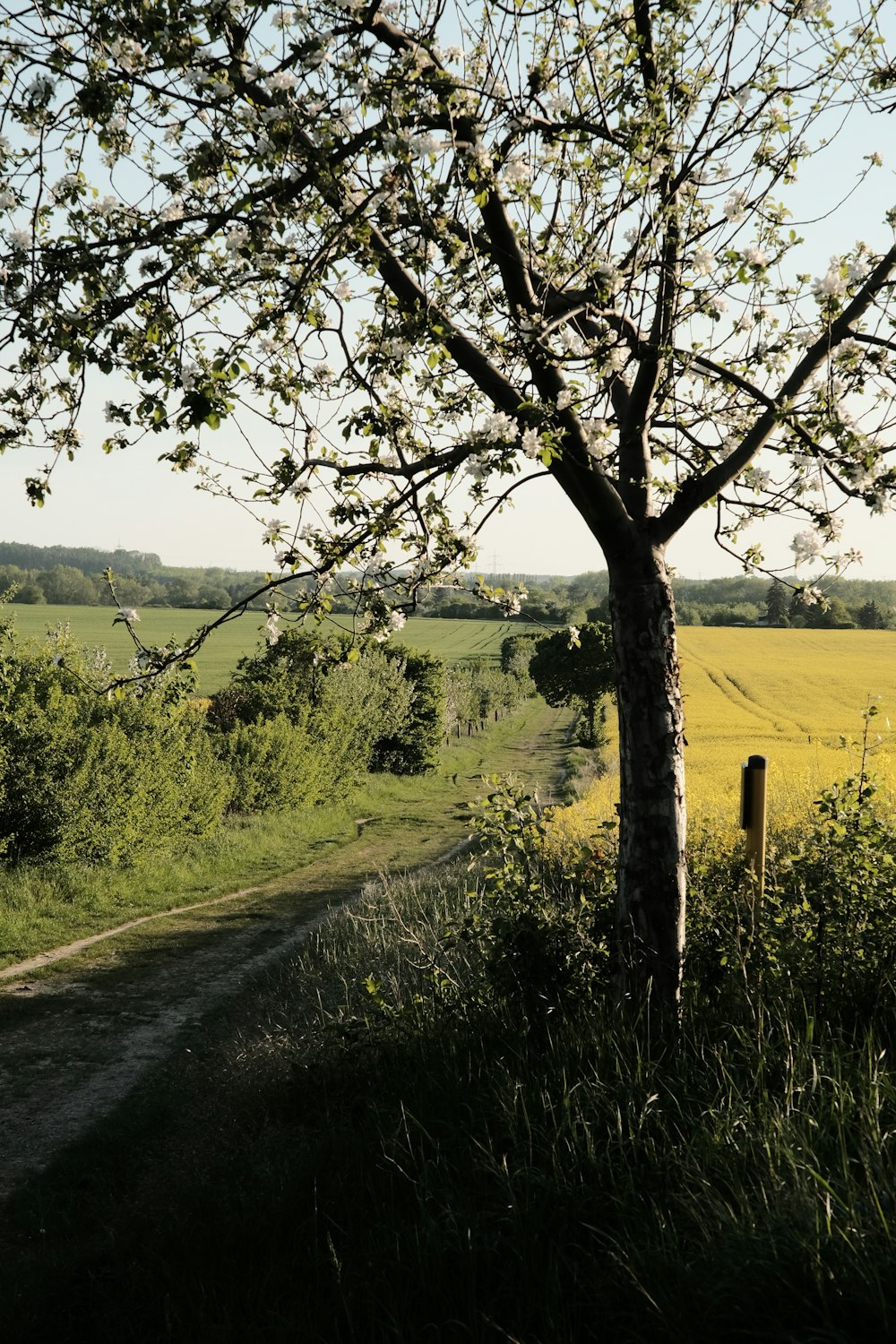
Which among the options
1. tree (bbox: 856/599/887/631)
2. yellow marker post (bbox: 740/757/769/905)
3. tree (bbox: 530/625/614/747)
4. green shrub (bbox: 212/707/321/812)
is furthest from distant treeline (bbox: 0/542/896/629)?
yellow marker post (bbox: 740/757/769/905)

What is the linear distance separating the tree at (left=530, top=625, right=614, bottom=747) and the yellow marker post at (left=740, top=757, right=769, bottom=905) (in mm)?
22913

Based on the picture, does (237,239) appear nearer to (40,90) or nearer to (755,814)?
(40,90)

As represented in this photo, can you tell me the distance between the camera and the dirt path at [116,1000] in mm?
6224

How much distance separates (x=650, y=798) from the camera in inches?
A: 183

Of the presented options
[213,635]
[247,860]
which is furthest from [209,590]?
[247,860]

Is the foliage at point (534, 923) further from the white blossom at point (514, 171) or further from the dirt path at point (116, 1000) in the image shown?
the white blossom at point (514, 171)

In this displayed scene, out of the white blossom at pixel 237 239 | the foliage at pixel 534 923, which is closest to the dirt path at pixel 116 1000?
the foliage at pixel 534 923

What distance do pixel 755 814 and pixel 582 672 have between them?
2568 centimetres

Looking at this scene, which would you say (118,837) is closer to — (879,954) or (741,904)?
(741,904)

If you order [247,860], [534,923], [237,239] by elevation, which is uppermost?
[237,239]

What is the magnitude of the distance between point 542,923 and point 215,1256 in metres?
2.23

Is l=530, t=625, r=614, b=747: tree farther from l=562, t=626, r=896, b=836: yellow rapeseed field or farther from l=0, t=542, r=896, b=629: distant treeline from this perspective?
l=0, t=542, r=896, b=629: distant treeline

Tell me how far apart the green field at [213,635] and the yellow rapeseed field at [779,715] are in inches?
617

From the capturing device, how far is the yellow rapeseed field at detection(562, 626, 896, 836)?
1049cm
